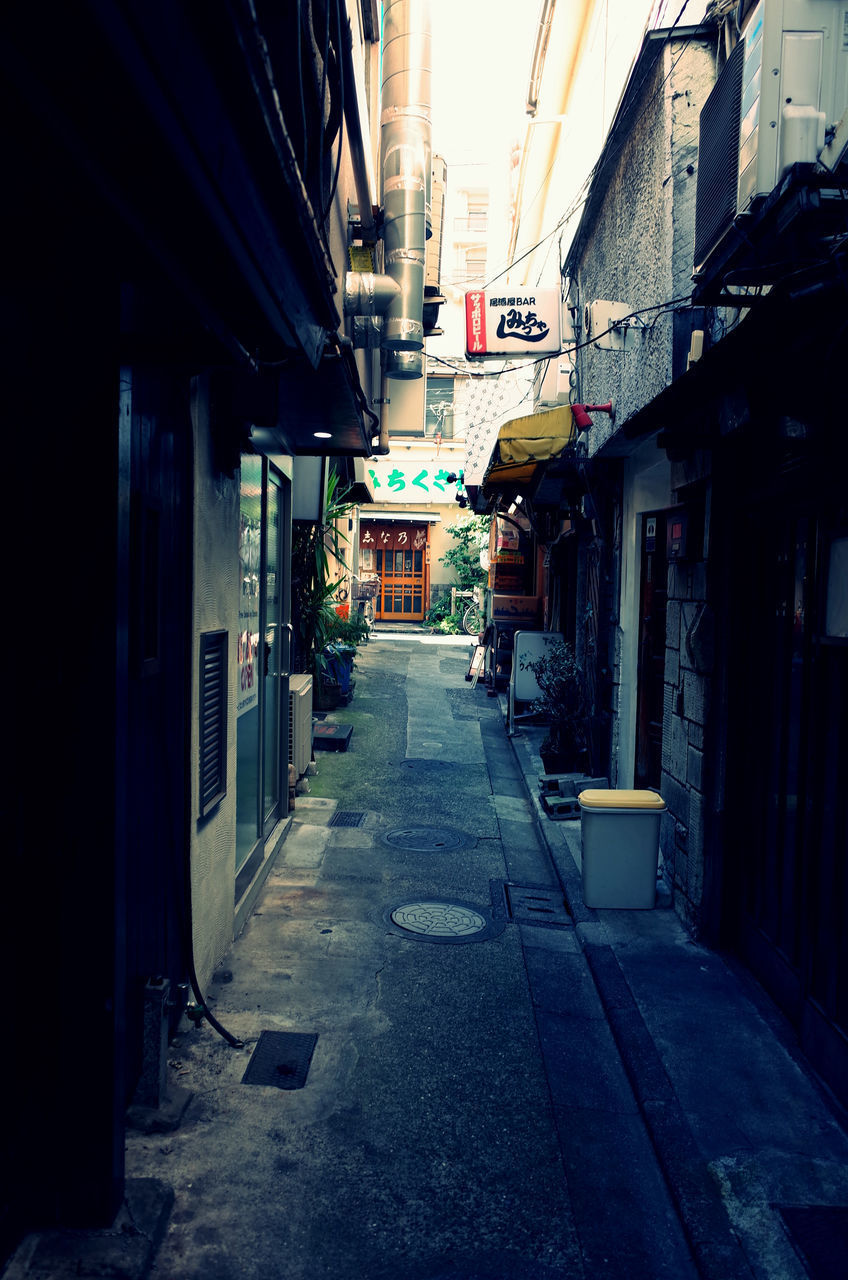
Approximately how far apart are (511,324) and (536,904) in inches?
255

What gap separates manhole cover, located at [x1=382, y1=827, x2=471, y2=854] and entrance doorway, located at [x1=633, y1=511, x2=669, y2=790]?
1771 millimetres

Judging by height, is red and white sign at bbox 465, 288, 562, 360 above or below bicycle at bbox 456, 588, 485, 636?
above

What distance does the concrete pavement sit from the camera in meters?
2.87

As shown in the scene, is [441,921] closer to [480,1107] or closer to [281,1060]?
[281,1060]

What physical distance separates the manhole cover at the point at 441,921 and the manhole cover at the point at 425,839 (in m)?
1.22

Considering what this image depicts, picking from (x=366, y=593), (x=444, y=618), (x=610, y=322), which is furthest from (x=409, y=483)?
(x=610, y=322)

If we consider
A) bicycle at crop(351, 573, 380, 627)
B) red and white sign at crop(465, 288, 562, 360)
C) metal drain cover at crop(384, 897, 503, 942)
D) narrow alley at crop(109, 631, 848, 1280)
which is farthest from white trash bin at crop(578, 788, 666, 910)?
bicycle at crop(351, 573, 380, 627)

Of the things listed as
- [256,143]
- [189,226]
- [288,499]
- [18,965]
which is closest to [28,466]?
[189,226]

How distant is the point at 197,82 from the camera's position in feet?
6.25

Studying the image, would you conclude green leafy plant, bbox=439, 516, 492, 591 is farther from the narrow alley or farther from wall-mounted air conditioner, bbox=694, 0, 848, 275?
wall-mounted air conditioner, bbox=694, 0, 848, 275

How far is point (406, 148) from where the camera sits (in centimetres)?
779

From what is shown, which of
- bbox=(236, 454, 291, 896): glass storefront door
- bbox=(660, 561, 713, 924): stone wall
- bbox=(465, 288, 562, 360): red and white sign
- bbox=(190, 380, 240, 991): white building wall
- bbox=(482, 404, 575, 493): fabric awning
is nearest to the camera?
bbox=(190, 380, 240, 991): white building wall

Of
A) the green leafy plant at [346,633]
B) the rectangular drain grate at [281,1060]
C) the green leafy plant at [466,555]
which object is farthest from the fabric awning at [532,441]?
the green leafy plant at [466,555]

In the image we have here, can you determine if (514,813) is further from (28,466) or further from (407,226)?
(28,466)
